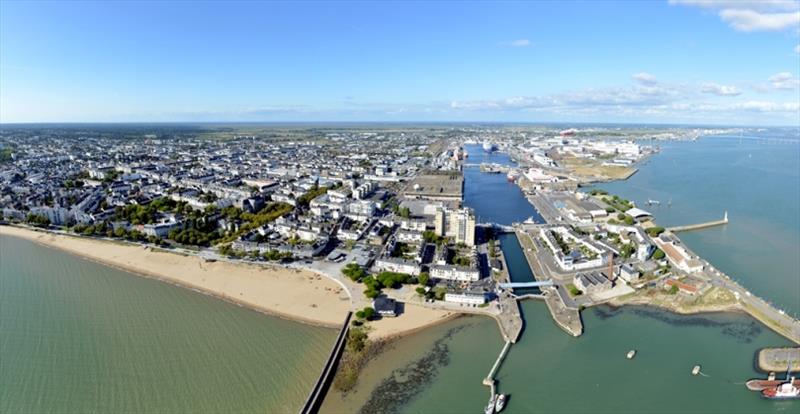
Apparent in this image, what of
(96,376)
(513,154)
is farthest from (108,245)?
(513,154)

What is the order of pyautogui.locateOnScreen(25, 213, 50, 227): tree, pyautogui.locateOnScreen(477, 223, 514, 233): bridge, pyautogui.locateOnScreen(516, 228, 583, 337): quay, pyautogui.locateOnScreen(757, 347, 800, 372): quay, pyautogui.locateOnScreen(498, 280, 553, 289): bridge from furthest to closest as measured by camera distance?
pyautogui.locateOnScreen(25, 213, 50, 227): tree → pyautogui.locateOnScreen(477, 223, 514, 233): bridge → pyautogui.locateOnScreen(498, 280, 553, 289): bridge → pyautogui.locateOnScreen(516, 228, 583, 337): quay → pyautogui.locateOnScreen(757, 347, 800, 372): quay

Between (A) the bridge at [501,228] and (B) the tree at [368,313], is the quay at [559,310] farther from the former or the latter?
(B) the tree at [368,313]

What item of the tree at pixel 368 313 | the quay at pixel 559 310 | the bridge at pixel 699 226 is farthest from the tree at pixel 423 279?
the bridge at pixel 699 226

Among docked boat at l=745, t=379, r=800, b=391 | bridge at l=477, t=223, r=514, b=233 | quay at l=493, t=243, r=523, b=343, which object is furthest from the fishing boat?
bridge at l=477, t=223, r=514, b=233

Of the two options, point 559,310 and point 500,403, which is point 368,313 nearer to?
point 500,403

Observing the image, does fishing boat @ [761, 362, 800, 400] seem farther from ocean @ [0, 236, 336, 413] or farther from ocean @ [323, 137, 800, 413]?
ocean @ [0, 236, 336, 413]

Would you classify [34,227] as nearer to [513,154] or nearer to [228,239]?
[228,239]

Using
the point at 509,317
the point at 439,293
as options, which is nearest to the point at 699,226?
the point at 509,317
